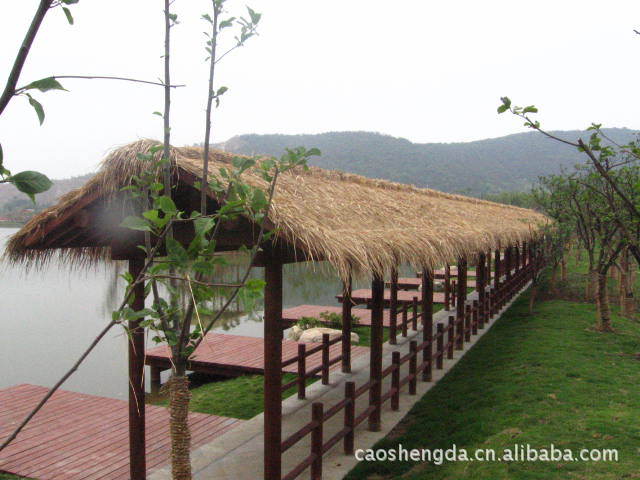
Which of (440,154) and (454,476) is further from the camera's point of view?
(440,154)

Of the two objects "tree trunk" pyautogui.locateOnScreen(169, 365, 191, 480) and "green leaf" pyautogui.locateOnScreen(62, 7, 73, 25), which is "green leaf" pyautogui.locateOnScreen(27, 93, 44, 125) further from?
"tree trunk" pyautogui.locateOnScreen(169, 365, 191, 480)

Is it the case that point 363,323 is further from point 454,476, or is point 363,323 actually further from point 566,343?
point 454,476

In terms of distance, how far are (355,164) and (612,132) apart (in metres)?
49.9

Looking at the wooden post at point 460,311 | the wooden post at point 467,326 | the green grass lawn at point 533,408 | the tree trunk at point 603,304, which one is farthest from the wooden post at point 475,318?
the tree trunk at point 603,304

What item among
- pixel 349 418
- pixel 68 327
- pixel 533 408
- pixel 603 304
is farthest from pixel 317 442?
pixel 68 327

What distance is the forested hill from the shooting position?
7000cm

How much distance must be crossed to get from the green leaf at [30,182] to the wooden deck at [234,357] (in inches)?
279

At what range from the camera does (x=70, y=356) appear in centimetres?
1169

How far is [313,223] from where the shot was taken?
10.8 ft

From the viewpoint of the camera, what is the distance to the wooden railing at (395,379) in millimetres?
3885

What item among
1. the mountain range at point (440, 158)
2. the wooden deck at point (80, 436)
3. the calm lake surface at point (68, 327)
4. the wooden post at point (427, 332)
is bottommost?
the calm lake surface at point (68, 327)

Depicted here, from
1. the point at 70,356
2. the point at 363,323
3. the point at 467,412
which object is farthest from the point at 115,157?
the point at 70,356

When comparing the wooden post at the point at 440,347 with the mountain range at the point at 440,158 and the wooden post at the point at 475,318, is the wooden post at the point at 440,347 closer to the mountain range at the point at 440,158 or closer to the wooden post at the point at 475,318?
the wooden post at the point at 475,318

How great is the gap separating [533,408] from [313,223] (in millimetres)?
3243
